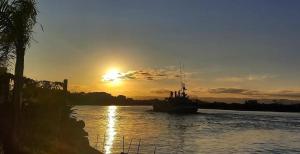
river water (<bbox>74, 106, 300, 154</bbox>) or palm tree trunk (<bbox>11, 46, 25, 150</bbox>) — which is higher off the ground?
palm tree trunk (<bbox>11, 46, 25, 150</bbox>)

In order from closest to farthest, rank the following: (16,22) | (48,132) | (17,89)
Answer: (16,22)
(17,89)
(48,132)

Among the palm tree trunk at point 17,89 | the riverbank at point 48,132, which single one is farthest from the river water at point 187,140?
the palm tree trunk at point 17,89

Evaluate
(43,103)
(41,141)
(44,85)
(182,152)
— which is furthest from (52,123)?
(182,152)

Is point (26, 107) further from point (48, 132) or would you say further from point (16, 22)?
point (16, 22)

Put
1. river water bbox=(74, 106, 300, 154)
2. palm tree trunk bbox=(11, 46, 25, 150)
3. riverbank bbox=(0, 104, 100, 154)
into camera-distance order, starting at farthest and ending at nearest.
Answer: river water bbox=(74, 106, 300, 154) → riverbank bbox=(0, 104, 100, 154) → palm tree trunk bbox=(11, 46, 25, 150)

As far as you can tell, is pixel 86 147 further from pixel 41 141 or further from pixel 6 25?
pixel 6 25

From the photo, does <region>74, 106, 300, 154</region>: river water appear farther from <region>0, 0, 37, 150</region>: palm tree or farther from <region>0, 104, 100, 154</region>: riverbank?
<region>0, 0, 37, 150</region>: palm tree

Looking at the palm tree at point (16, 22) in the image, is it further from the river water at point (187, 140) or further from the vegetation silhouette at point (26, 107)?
the river water at point (187, 140)

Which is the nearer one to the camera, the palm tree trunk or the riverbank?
the palm tree trunk

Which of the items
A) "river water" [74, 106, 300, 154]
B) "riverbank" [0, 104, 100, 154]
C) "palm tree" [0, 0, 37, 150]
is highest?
"palm tree" [0, 0, 37, 150]

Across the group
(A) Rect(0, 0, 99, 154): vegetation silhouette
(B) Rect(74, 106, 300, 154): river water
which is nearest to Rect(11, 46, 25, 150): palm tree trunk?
(A) Rect(0, 0, 99, 154): vegetation silhouette

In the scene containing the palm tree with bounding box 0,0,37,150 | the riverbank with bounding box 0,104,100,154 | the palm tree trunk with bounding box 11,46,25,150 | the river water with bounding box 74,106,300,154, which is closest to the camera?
the palm tree with bounding box 0,0,37,150

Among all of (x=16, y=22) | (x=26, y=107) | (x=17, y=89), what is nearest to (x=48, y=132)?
(x=26, y=107)

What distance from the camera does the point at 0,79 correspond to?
1139 inches
